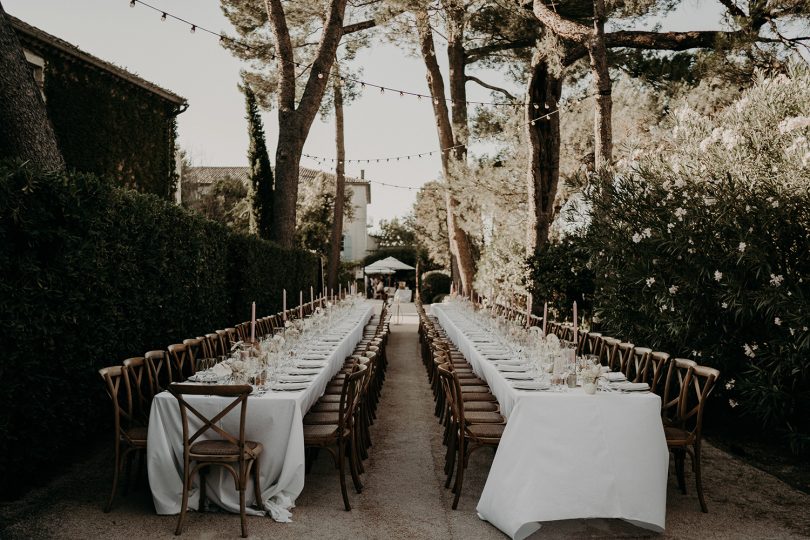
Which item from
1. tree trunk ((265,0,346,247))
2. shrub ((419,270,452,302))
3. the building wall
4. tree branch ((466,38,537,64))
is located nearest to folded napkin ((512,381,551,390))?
tree trunk ((265,0,346,247))

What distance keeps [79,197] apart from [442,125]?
14511mm

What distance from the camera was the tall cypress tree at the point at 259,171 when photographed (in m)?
16.7

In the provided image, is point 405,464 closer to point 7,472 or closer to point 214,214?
point 7,472

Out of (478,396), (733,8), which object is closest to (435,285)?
(733,8)

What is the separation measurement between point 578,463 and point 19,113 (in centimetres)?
493

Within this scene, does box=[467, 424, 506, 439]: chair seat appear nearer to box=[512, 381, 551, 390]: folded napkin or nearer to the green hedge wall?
box=[512, 381, 551, 390]: folded napkin

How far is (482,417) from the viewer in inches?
192

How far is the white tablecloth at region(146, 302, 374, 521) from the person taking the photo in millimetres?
4066

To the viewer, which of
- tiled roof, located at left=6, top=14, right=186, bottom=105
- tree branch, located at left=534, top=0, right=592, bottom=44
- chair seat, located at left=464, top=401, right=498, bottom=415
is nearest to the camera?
chair seat, located at left=464, top=401, right=498, bottom=415

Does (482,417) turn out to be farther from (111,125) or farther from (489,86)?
(489,86)

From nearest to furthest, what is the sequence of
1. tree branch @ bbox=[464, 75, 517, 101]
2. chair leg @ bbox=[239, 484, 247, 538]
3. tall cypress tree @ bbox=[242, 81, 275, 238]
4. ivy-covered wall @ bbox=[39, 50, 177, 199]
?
chair leg @ bbox=[239, 484, 247, 538] < ivy-covered wall @ bbox=[39, 50, 177, 199] < tall cypress tree @ bbox=[242, 81, 275, 238] < tree branch @ bbox=[464, 75, 517, 101]

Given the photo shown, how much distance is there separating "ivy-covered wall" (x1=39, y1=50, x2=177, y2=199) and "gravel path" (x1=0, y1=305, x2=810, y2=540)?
24.6ft

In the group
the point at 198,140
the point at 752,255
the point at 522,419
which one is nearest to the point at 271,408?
the point at 522,419

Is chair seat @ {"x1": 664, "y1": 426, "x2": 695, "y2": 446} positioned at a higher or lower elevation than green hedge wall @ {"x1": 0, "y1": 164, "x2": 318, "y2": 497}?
lower
